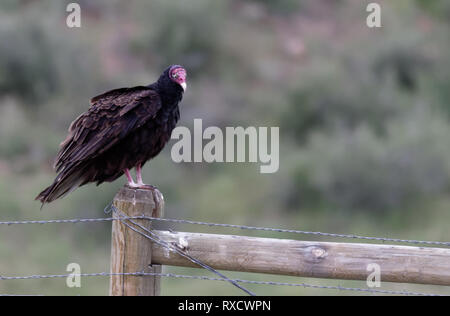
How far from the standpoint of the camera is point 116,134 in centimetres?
396

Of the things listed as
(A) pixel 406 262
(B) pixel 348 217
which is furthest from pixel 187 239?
(B) pixel 348 217

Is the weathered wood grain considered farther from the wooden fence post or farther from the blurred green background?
the blurred green background

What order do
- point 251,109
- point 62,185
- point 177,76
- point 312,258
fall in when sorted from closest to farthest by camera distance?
1. point 312,258
2. point 62,185
3. point 177,76
4. point 251,109

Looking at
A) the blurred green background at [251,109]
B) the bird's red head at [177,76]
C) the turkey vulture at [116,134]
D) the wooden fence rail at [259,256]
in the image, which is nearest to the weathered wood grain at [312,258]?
the wooden fence rail at [259,256]

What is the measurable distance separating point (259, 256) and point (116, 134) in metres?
1.27

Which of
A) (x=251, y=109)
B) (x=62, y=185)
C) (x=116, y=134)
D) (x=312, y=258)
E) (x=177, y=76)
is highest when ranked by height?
(x=251, y=109)

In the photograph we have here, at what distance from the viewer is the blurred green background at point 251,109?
30.2 feet

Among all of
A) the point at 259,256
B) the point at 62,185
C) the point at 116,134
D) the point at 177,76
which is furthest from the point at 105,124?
the point at 259,256

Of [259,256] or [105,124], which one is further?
[105,124]

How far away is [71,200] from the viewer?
9391 millimetres

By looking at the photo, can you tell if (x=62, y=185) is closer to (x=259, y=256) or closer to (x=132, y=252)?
(x=132, y=252)

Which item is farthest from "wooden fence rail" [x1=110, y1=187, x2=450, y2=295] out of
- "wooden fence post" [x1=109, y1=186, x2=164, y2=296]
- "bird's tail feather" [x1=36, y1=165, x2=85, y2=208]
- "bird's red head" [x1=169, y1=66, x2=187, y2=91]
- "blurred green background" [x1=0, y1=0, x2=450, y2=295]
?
"blurred green background" [x1=0, y1=0, x2=450, y2=295]

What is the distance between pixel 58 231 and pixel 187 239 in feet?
20.1

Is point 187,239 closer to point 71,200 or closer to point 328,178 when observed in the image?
point 71,200
